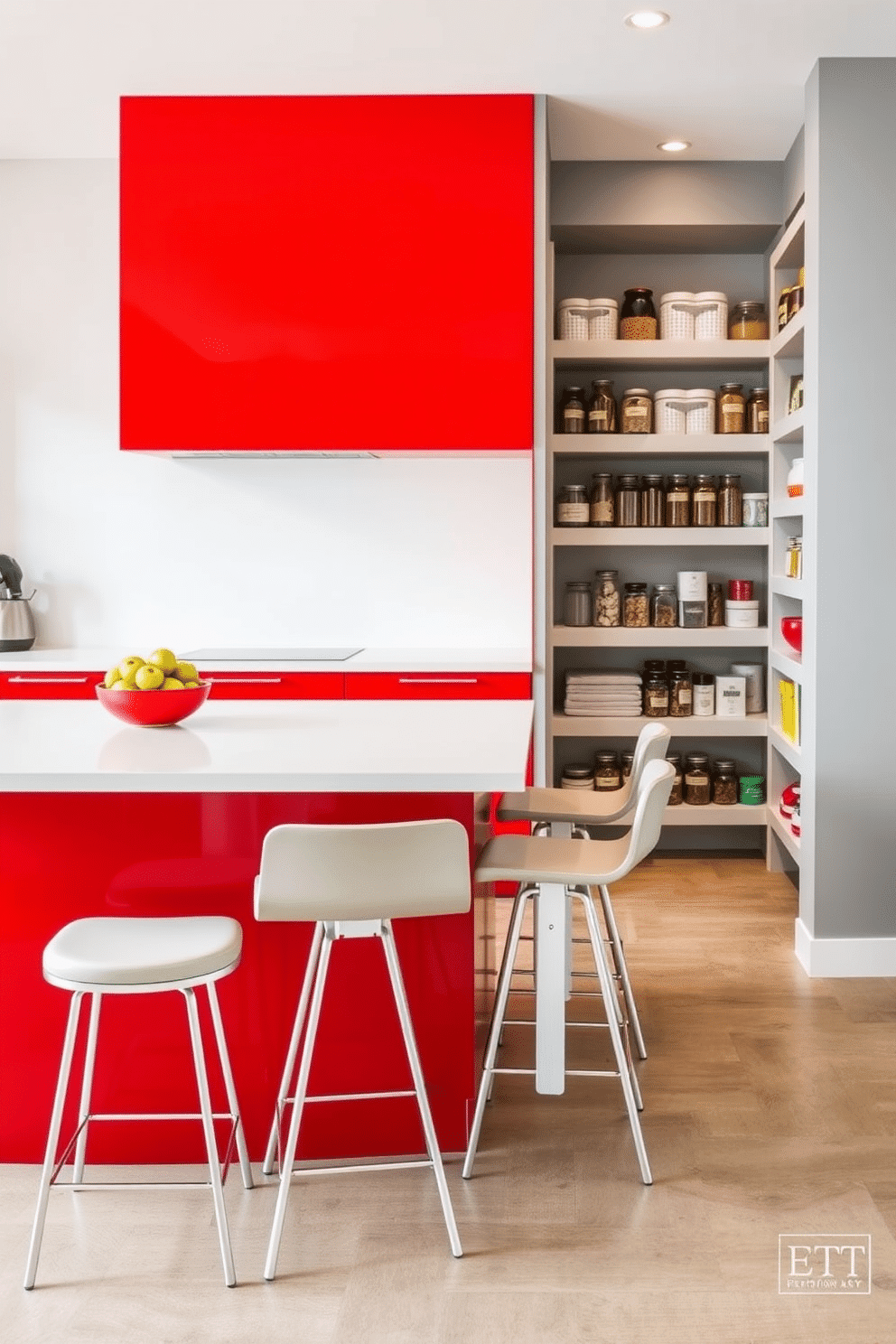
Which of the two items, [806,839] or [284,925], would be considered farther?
[806,839]

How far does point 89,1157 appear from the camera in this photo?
2.58 metres

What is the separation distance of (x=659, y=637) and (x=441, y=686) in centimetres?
104

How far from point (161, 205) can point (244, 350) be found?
0.57 m

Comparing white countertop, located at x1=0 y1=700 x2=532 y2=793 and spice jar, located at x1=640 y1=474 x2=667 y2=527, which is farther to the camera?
spice jar, located at x1=640 y1=474 x2=667 y2=527

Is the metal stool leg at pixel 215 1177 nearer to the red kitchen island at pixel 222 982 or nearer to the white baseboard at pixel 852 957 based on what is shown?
the red kitchen island at pixel 222 982

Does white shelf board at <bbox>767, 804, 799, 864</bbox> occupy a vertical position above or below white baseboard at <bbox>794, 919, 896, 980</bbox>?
above

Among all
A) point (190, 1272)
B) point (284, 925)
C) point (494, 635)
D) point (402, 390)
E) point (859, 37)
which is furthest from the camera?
point (494, 635)

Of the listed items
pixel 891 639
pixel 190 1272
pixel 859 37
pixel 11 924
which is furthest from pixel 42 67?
pixel 190 1272

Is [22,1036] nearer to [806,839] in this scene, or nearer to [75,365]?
[806,839]

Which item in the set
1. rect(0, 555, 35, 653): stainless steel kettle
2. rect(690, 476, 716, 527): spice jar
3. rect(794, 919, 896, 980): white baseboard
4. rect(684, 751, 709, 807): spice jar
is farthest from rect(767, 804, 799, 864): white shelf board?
rect(0, 555, 35, 653): stainless steel kettle

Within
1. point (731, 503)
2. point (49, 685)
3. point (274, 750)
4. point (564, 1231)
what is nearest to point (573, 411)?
point (731, 503)

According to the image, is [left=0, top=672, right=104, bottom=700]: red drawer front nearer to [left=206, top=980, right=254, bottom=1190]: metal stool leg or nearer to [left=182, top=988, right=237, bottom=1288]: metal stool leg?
[left=206, top=980, right=254, bottom=1190]: metal stool leg

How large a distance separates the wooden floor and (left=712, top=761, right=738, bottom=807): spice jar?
177 centimetres

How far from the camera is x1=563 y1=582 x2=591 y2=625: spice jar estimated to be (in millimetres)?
5008
